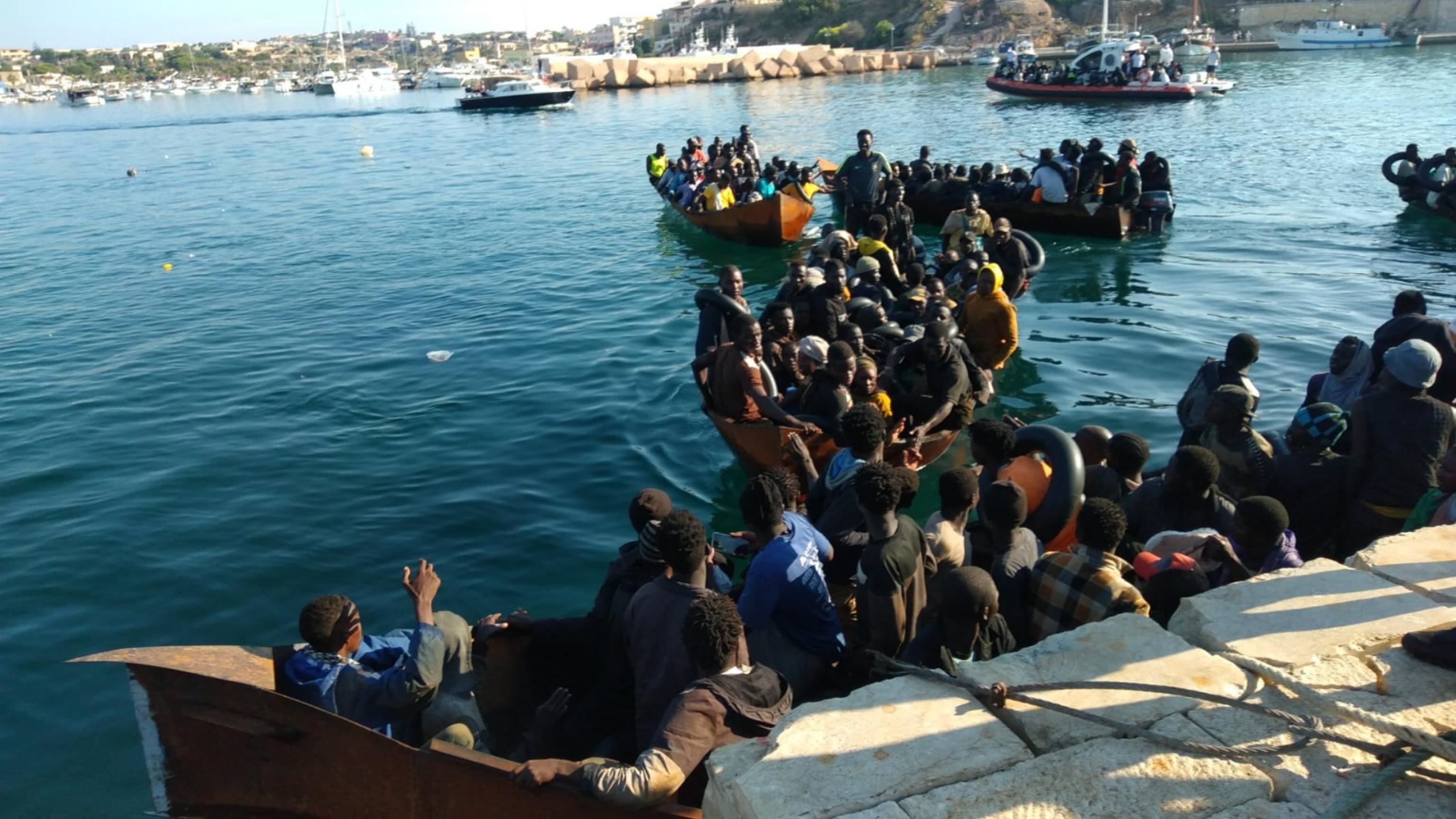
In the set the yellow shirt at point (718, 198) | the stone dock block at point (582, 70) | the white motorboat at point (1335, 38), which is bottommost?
the yellow shirt at point (718, 198)

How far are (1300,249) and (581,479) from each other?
1578cm

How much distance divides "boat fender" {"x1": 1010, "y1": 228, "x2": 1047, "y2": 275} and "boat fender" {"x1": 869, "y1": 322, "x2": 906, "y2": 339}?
15.3ft

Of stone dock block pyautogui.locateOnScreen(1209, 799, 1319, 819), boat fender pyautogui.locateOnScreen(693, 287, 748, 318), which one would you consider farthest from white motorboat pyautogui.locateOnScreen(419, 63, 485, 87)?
stone dock block pyautogui.locateOnScreen(1209, 799, 1319, 819)

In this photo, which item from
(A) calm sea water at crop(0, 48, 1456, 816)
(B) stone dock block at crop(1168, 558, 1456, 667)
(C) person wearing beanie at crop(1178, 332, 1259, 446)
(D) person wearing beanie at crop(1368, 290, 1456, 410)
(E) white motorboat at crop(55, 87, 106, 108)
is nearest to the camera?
(B) stone dock block at crop(1168, 558, 1456, 667)

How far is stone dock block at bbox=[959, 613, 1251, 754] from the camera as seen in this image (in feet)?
11.6

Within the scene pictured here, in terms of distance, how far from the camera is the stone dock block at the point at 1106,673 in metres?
3.54

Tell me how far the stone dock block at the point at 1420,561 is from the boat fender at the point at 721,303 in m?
6.17

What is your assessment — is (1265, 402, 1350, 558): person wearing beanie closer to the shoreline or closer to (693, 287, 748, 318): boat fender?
(693, 287, 748, 318): boat fender

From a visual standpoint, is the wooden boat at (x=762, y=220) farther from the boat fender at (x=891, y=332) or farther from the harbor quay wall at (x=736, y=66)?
the harbor quay wall at (x=736, y=66)

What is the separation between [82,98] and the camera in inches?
4596

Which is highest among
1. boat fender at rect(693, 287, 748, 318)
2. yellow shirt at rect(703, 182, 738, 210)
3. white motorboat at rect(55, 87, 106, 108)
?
white motorboat at rect(55, 87, 106, 108)

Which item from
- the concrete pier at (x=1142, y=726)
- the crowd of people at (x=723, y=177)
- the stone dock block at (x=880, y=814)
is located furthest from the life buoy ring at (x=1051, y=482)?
the crowd of people at (x=723, y=177)

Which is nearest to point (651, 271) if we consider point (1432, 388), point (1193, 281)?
point (1193, 281)

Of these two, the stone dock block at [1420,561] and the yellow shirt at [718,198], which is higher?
the yellow shirt at [718,198]
